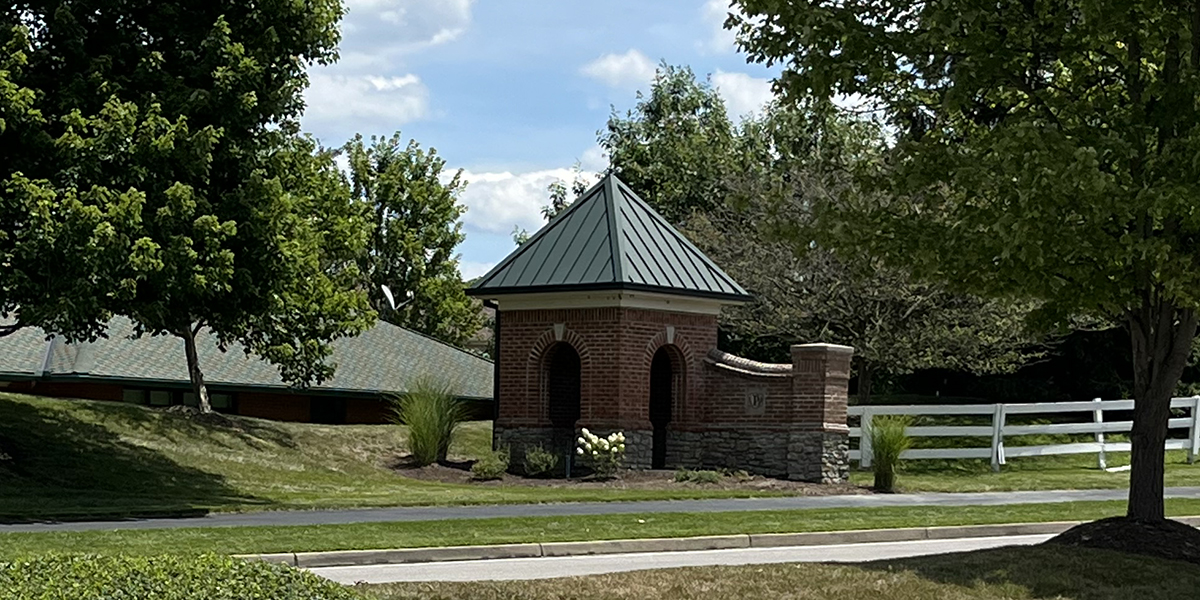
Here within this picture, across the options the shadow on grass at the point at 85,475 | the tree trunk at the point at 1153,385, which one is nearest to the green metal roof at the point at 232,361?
the shadow on grass at the point at 85,475

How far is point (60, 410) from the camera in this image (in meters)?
28.7

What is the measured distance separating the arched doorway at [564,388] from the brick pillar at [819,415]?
16.4ft

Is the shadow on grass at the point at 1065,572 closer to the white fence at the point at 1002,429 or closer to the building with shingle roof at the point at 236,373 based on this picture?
the white fence at the point at 1002,429

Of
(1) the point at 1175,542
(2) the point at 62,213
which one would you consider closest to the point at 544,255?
(2) the point at 62,213

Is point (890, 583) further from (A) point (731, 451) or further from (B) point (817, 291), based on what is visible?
(B) point (817, 291)

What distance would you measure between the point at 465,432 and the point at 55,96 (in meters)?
14.3

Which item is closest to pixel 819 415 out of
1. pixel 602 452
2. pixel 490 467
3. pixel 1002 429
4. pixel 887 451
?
pixel 887 451

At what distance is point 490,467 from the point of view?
2850 centimetres

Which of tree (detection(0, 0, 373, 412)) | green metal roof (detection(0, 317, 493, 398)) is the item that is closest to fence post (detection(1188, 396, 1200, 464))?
green metal roof (detection(0, 317, 493, 398))

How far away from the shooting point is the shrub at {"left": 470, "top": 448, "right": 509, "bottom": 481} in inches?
1123

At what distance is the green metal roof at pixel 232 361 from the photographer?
33594 mm

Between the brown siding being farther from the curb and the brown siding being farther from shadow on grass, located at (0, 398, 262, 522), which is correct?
the curb

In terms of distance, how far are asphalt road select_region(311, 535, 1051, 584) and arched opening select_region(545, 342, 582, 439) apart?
45.1 ft

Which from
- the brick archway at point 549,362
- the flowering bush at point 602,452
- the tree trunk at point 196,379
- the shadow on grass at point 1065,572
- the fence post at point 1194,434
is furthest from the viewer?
the fence post at point 1194,434
